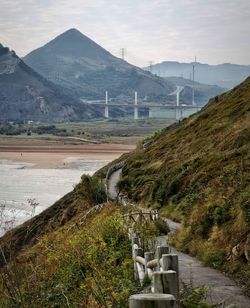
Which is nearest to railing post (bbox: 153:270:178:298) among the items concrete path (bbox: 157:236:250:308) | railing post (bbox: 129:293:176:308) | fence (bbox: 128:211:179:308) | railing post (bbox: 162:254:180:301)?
fence (bbox: 128:211:179:308)

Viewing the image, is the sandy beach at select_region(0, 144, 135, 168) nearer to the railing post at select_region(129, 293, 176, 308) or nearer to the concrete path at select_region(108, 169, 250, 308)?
the concrete path at select_region(108, 169, 250, 308)

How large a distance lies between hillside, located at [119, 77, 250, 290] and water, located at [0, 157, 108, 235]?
36.7 feet

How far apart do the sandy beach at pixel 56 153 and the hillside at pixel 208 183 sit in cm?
5467

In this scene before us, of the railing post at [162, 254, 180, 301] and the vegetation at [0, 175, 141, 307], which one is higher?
the railing post at [162, 254, 180, 301]

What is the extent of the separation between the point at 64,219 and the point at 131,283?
2416 cm

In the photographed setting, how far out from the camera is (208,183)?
77.2 ft

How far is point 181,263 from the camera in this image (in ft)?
48.1

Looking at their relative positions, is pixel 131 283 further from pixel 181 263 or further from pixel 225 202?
pixel 225 202

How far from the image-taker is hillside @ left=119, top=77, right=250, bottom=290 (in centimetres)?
1497

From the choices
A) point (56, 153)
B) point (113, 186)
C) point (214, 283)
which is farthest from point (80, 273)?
point (56, 153)

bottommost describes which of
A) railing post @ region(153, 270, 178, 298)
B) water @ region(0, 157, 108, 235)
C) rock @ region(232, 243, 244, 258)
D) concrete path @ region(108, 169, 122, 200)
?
water @ region(0, 157, 108, 235)

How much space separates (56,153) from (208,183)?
99520 millimetres

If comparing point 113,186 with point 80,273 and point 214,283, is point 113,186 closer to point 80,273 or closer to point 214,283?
point 80,273

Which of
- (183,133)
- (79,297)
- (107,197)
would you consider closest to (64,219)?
(107,197)
